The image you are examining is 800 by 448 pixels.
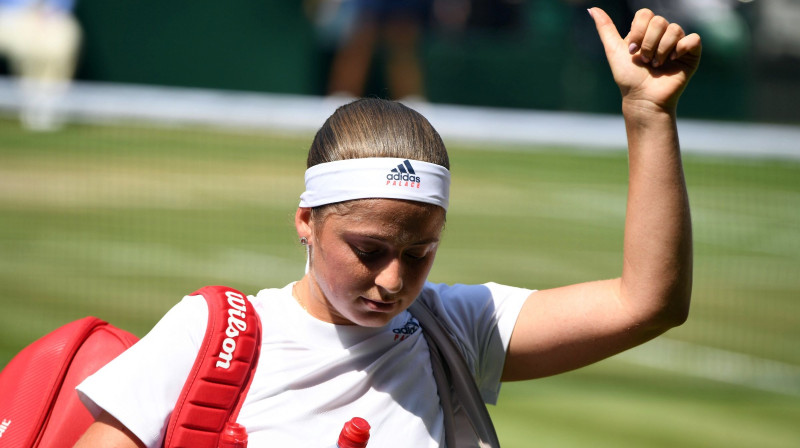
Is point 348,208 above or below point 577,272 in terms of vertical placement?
above

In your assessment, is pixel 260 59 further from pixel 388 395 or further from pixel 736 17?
pixel 388 395

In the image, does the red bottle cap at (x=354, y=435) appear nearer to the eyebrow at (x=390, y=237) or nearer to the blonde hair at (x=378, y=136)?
the eyebrow at (x=390, y=237)

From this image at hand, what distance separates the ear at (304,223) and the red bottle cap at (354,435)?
21.5 inches

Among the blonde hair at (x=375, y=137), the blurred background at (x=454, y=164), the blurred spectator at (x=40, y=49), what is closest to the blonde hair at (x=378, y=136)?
the blonde hair at (x=375, y=137)

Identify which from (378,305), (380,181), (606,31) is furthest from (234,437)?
(606,31)

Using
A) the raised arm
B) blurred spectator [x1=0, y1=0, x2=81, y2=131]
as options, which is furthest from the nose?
blurred spectator [x1=0, y1=0, x2=81, y2=131]

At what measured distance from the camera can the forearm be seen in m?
2.75

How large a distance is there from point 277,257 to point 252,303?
755cm

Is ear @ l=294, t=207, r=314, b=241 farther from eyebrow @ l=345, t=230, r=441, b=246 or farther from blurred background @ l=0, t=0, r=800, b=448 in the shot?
blurred background @ l=0, t=0, r=800, b=448

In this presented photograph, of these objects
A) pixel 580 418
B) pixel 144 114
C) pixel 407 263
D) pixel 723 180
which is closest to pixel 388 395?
pixel 407 263

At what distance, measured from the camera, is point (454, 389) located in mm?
2902

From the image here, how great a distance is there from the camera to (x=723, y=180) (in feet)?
52.9

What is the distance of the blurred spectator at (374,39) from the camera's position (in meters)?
18.5

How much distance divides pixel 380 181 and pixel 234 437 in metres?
0.70
